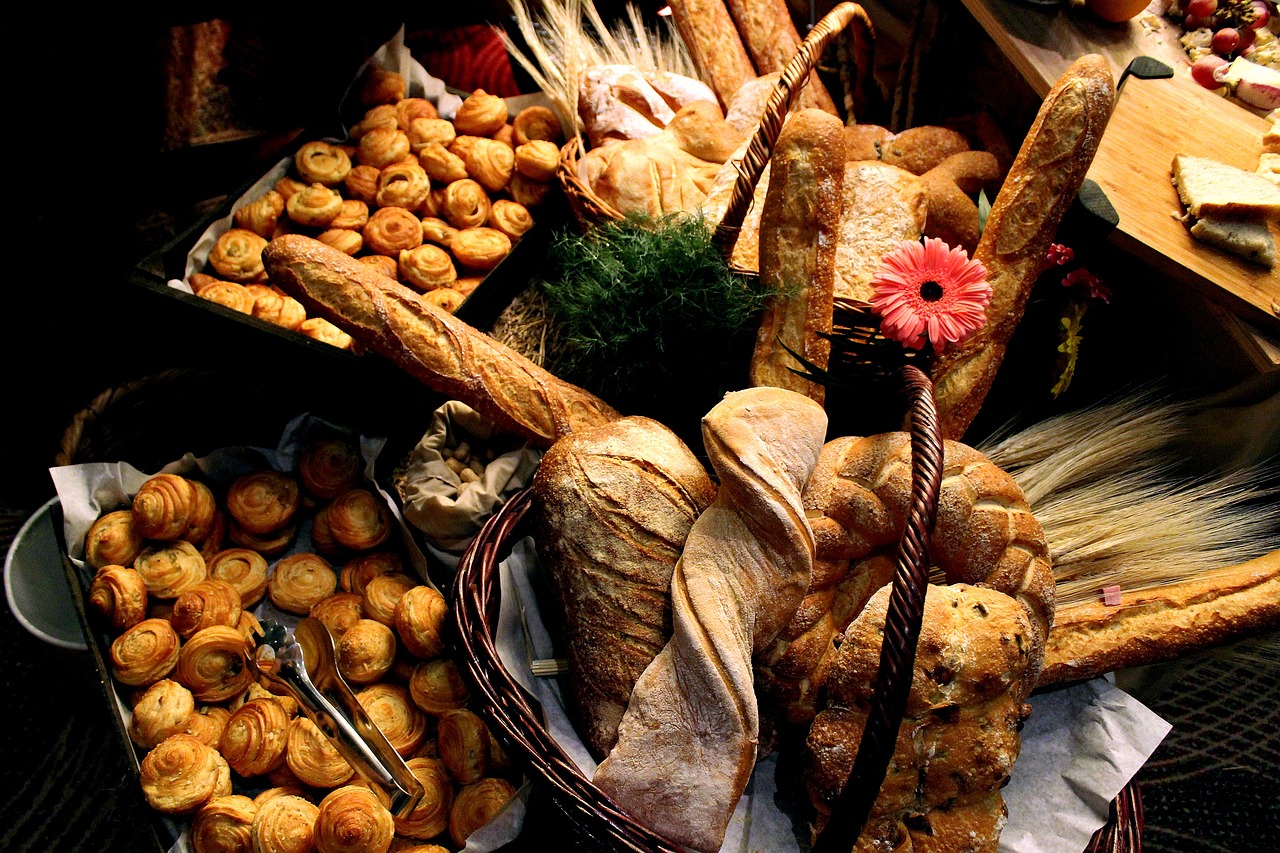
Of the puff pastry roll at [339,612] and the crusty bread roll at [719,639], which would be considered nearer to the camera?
the crusty bread roll at [719,639]

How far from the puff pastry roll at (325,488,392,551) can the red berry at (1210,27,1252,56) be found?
7.39 feet

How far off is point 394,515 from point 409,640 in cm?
31

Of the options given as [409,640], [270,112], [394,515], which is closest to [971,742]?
[409,640]

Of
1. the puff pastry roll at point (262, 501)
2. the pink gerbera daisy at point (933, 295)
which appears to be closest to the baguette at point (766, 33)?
the pink gerbera daisy at point (933, 295)

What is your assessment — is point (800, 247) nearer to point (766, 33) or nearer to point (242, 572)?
point (766, 33)

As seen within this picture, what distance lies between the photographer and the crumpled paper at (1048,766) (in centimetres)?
147

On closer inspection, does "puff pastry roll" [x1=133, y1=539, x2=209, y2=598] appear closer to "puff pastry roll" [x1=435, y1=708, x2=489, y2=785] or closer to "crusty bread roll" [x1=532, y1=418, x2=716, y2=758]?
"puff pastry roll" [x1=435, y1=708, x2=489, y2=785]

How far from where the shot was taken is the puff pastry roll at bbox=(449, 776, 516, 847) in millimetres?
1554

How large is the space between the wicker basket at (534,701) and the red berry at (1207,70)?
1294 millimetres

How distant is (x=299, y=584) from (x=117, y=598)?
333 mm

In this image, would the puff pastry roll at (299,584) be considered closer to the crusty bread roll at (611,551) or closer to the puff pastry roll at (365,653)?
the puff pastry roll at (365,653)

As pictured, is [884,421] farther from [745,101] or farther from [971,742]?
[745,101]

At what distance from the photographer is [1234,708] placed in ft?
7.10

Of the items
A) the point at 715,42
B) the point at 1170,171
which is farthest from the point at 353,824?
the point at 715,42
